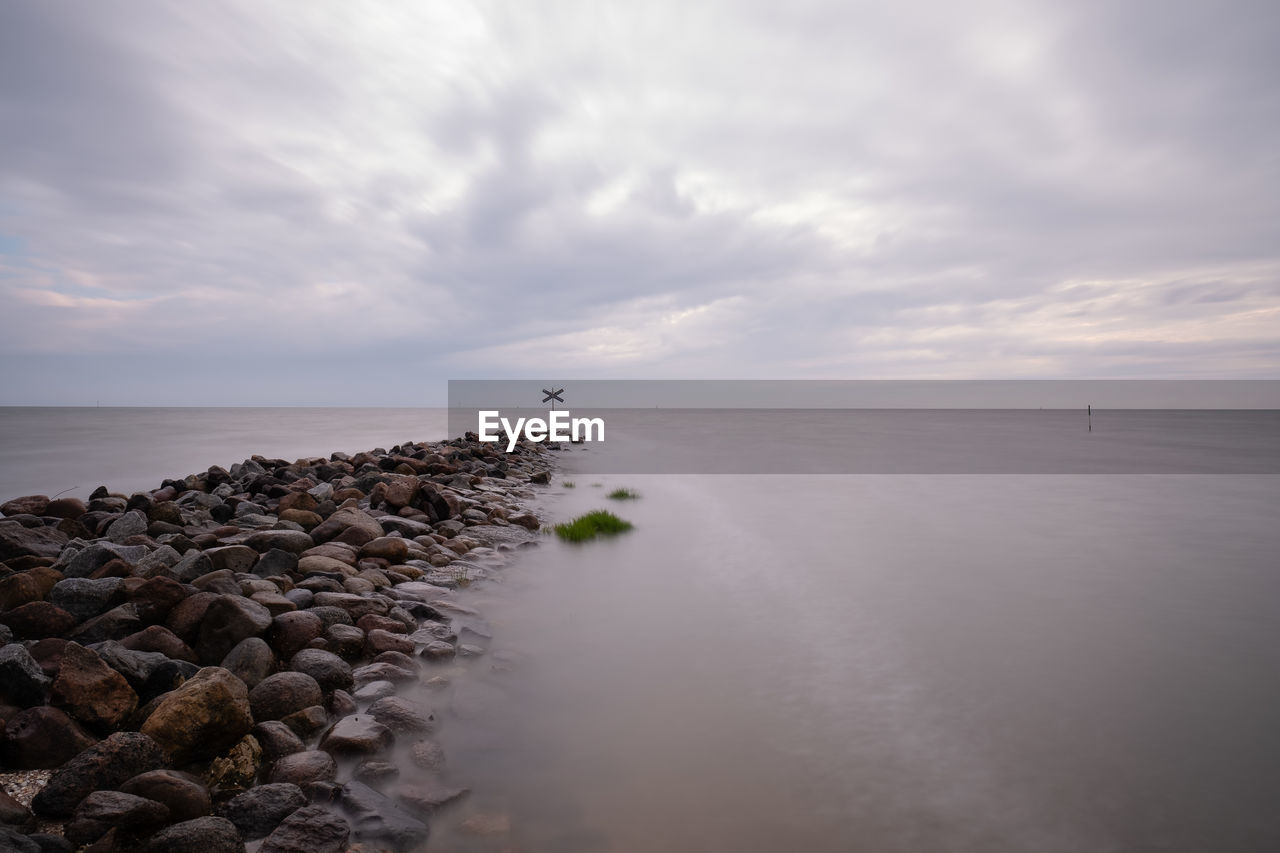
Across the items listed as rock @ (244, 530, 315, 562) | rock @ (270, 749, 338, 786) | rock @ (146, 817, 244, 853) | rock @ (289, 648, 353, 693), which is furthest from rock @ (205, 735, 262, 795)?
rock @ (244, 530, 315, 562)

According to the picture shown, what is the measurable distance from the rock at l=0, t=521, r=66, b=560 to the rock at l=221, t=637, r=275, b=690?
3.95 metres

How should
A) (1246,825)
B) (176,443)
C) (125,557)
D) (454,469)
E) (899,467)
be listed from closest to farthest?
(1246,825), (125,557), (454,469), (899,467), (176,443)

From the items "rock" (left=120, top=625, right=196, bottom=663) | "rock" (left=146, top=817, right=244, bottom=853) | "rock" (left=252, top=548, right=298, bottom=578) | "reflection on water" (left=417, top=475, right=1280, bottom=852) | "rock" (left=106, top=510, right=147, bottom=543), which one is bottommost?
"reflection on water" (left=417, top=475, right=1280, bottom=852)

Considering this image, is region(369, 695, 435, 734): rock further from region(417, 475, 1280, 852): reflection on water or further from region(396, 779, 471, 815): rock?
region(396, 779, 471, 815): rock

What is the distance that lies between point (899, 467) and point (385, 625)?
22491mm

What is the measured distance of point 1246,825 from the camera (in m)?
3.88

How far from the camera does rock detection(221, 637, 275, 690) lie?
16.6ft

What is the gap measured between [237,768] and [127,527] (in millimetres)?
6391

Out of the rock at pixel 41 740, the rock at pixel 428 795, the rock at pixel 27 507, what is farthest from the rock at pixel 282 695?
the rock at pixel 27 507

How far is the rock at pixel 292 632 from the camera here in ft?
18.7

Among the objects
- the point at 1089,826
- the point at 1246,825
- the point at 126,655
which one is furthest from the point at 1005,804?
the point at 126,655

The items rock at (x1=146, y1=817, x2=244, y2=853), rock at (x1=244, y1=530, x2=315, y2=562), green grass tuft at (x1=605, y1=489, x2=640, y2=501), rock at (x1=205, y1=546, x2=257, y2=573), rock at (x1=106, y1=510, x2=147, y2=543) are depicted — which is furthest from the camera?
green grass tuft at (x1=605, y1=489, x2=640, y2=501)

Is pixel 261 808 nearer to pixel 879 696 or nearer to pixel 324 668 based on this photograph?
pixel 324 668

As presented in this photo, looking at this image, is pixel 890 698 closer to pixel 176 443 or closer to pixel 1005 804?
pixel 1005 804
